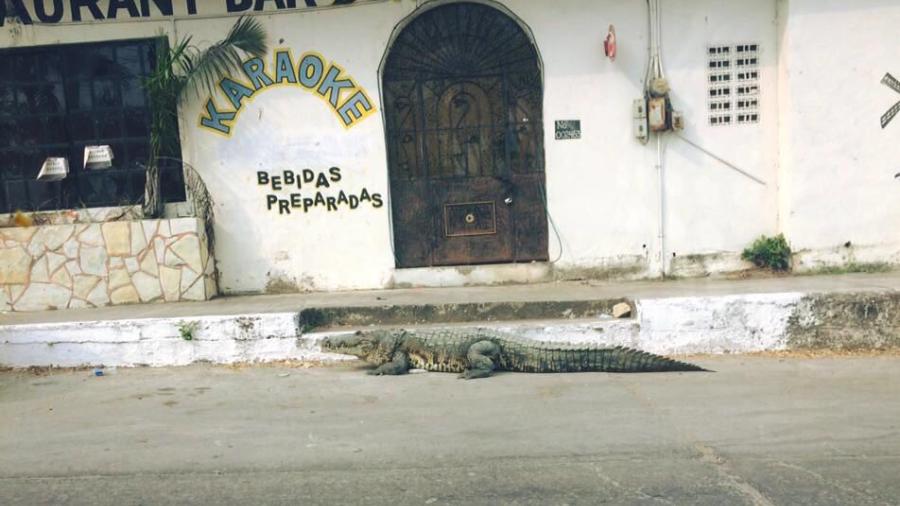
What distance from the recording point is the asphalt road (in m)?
4.53

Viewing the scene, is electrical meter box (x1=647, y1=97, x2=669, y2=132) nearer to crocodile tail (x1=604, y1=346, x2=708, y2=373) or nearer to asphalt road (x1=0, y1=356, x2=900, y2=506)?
asphalt road (x1=0, y1=356, x2=900, y2=506)

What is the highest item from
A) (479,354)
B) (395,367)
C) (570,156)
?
(570,156)

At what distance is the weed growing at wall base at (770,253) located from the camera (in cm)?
914

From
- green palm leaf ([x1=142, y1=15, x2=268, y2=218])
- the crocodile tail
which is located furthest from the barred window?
the crocodile tail

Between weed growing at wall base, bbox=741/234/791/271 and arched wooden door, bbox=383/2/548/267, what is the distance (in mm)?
2395

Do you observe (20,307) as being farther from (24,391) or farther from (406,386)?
(406,386)

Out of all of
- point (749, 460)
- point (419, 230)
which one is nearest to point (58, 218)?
point (419, 230)

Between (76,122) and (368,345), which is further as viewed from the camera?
(76,122)

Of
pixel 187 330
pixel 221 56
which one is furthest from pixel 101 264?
pixel 221 56

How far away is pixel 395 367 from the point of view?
739cm

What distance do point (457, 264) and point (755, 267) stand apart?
349cm

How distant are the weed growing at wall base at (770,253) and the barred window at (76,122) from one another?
268 inches

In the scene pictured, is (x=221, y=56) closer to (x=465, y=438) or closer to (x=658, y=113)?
(x=658, y=113)

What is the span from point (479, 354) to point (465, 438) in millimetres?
1777
